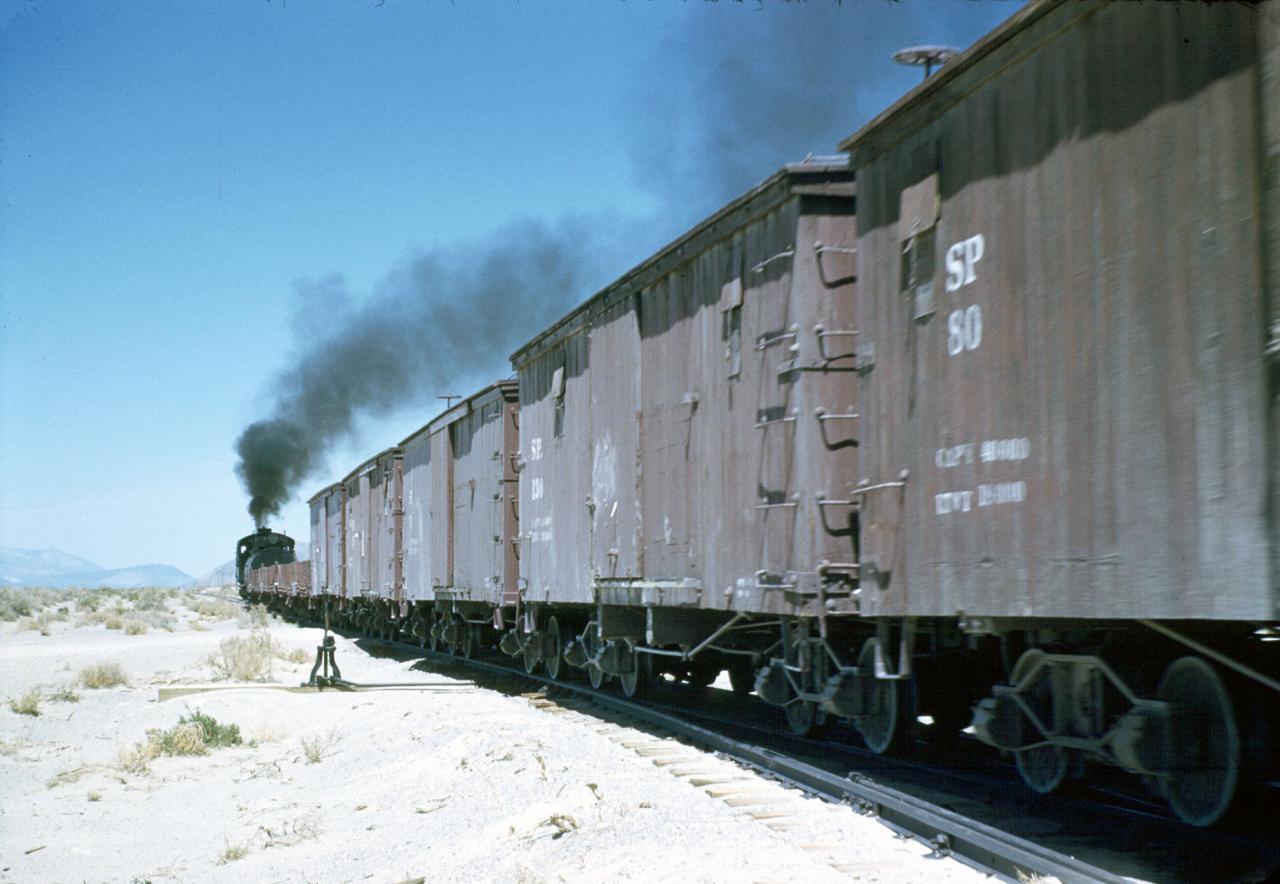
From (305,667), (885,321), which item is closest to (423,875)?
(885,321)

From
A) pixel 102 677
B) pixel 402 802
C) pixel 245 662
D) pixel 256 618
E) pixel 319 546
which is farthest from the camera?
pixel 256 618

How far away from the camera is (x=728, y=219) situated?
958cm

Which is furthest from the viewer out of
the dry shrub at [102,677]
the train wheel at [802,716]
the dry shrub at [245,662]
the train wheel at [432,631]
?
the train wheel at [432,631]

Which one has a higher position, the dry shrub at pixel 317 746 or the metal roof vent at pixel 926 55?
the metal roof vent at pixel 926 55

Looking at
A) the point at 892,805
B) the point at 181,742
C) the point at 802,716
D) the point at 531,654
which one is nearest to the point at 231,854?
the point at 802,716

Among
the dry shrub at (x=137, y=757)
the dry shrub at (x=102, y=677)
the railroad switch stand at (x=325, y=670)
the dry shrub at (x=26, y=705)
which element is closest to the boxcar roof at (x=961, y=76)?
the dry shrub at (x=137, y=757)

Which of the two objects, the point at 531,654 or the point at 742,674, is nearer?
the point at 742,674

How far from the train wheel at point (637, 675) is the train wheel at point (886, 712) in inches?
194

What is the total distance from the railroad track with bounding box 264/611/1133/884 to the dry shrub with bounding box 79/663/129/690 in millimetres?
12619

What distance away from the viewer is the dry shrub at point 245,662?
2130cm

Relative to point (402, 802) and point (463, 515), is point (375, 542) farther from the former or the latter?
point (402, 802)

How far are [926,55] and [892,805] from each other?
4.59 m

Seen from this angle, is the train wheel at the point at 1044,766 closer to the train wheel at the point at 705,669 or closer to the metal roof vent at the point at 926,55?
the metal roof vent at the point at 926,55

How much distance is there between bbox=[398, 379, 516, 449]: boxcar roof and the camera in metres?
17.5
